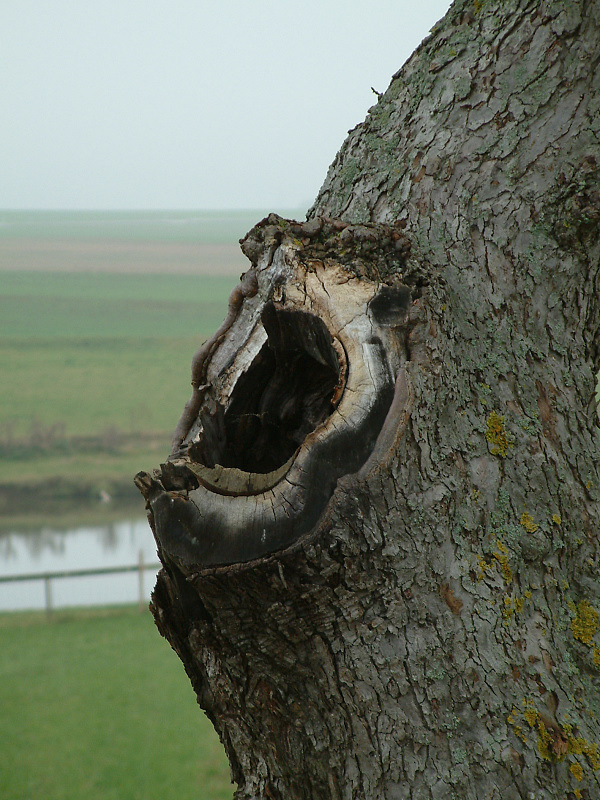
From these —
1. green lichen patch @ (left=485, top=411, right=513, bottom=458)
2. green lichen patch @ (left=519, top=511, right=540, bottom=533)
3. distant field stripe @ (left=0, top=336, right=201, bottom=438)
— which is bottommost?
distant field stripe @ (left=0, top=336, right=201, bottom=438)

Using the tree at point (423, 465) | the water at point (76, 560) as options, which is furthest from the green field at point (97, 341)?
the tree at point (423, 465)

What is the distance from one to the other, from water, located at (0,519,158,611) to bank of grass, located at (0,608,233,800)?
57cm

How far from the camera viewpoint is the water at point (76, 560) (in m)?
7.64

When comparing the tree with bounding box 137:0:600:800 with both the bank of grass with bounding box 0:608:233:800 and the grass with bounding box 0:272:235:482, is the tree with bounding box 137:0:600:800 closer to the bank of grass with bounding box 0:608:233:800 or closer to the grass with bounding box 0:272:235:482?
the bank of grass with bounding box 0:608:233:800

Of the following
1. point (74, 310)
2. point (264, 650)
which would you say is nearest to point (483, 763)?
point (264, 650)

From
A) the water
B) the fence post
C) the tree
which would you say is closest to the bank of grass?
the fence post

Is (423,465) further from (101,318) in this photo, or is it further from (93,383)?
(101,318)

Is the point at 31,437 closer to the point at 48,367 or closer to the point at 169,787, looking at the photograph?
the point at 48,367

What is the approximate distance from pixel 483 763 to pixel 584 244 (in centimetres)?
76

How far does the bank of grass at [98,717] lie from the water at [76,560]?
1.86 ft

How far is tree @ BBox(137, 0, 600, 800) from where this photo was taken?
0.76 meters

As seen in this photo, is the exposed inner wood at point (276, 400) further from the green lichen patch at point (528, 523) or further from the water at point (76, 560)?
the water at point (76, 560)

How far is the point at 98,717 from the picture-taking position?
18.0 ft

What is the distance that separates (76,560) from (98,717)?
11.5 feet
